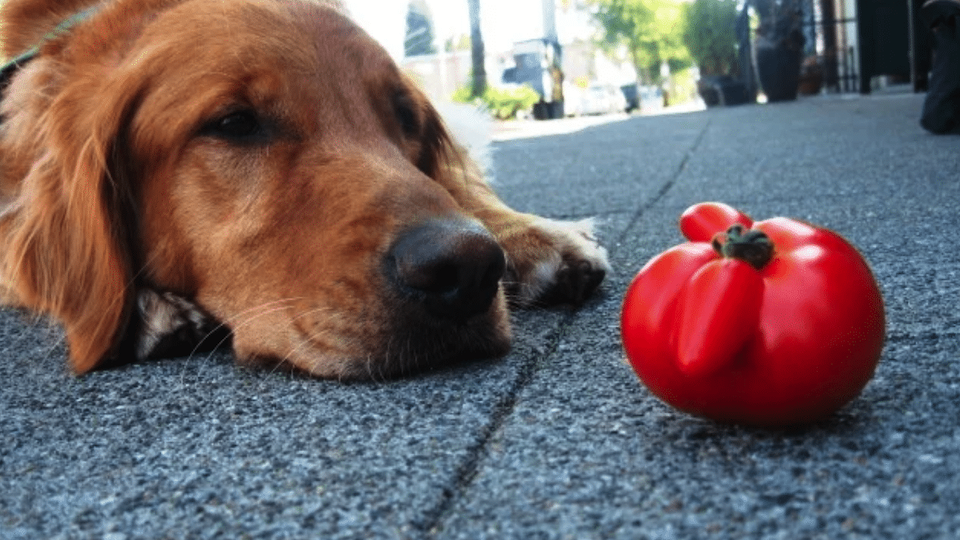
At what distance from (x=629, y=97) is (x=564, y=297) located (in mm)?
38751

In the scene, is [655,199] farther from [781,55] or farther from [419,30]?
[781,55]

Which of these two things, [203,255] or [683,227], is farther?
[203,255]

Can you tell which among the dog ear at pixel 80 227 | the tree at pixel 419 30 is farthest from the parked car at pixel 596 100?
the dog ear at pixel 80 227

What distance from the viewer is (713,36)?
22.7m

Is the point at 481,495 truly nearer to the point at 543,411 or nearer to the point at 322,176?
the point at 543,411

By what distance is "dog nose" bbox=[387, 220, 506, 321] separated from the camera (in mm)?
1980

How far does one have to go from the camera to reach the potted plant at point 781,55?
18.5m

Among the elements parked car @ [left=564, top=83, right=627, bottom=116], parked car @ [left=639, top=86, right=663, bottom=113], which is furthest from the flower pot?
parked car @ [left=639, top=86, right=663, bottom=113]

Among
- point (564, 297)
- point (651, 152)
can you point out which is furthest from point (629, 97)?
point (564, 297)

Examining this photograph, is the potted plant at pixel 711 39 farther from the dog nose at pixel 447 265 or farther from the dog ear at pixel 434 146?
the dog nose at pixel 447 265

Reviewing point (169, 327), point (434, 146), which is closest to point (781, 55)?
point (434, 146)

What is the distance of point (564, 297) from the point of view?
109 inches

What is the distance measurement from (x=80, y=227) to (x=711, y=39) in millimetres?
21429

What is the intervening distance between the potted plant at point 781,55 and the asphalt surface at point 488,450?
16.5 metres
